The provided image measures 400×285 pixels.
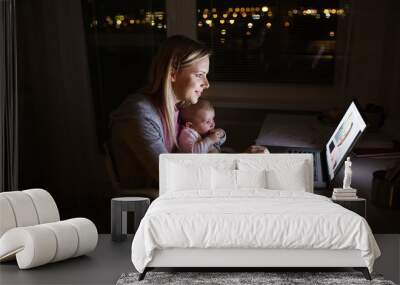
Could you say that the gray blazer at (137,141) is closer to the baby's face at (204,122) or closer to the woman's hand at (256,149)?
the baby's face at (204,122)

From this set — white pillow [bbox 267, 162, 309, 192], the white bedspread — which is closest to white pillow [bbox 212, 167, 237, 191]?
white pillow [bbox 267, 162, 309, 192]

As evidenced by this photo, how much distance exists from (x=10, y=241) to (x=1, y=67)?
2203 mm

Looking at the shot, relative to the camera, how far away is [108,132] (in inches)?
310

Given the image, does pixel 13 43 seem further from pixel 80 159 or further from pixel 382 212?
A: pixel 382 212

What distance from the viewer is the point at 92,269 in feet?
20.2

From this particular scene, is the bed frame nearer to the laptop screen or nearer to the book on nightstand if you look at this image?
the book on nightstand

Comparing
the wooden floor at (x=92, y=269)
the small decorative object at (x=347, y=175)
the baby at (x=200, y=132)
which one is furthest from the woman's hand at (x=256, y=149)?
the wooden floor at (x=92, y=269)

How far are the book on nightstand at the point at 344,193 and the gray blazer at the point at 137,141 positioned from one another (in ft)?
5.53

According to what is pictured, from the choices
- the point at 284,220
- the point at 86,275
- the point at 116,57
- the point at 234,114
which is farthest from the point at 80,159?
the point at 284,220

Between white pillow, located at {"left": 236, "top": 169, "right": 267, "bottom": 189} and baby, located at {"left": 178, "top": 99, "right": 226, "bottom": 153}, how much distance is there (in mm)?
727

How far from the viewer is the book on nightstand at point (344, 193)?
7.37 m

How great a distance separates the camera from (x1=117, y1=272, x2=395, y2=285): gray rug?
5.66 m

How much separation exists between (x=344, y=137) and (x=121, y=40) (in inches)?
91.7

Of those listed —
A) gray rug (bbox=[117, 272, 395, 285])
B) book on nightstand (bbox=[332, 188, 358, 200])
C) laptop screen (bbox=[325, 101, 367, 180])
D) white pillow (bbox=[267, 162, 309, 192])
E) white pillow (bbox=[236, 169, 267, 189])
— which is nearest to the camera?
gray rug (bbox=[117, 272, 395, 285])
